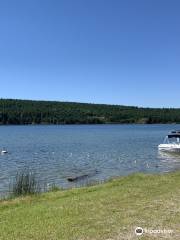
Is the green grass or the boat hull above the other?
the green grass

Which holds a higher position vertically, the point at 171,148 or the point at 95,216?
the point at 95,216

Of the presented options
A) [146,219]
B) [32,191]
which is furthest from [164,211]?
[32,191]

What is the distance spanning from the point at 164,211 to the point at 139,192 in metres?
3.94

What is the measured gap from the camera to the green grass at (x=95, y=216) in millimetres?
9654

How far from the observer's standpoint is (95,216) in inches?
445

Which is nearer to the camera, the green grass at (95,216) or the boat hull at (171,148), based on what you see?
the green grass at (95,216)

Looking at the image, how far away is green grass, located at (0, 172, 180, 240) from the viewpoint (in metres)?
9.65

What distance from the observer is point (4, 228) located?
34.6ft

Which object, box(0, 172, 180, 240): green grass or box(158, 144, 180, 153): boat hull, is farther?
box(158, 144, 180, 153): boat hull

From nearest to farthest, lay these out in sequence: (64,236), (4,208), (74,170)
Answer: (64,236), (4,208), (74,170)

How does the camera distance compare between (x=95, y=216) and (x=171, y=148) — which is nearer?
(x=95, y=216)

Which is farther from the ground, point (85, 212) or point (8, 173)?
point (85, 212)

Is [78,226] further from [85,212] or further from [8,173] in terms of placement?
[8,173]

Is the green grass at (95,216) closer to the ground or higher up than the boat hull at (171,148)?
higher up
